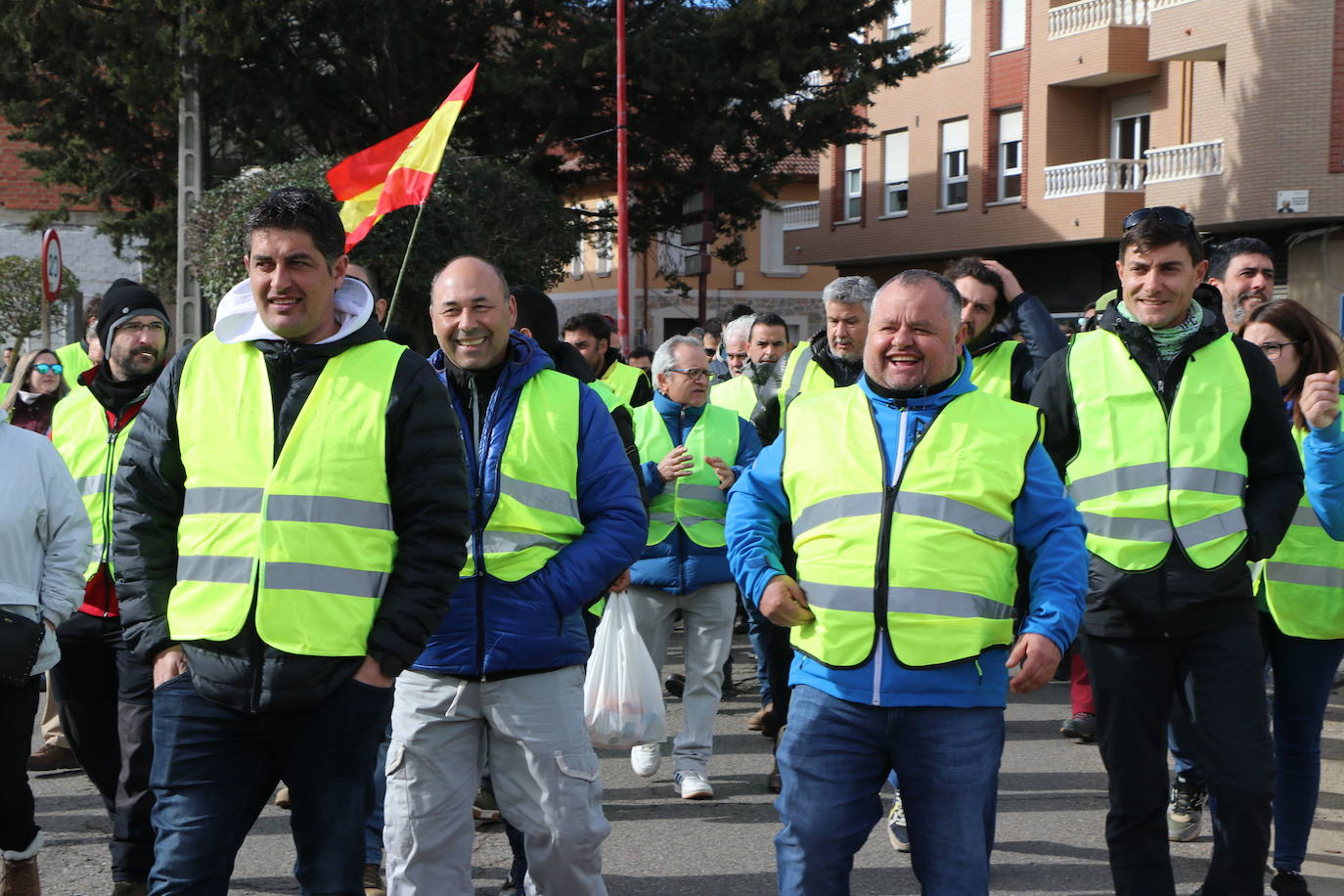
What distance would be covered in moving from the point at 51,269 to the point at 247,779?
12.5 m

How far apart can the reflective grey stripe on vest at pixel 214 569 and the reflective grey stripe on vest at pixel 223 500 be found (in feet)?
0.36

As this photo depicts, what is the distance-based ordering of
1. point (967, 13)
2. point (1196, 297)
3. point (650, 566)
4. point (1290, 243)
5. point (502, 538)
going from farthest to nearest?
point (967, 13), point (1290, 243), point (650, 566), point (1196, 297), point (502, 538)

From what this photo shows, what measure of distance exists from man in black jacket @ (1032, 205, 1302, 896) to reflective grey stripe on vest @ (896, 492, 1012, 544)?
0.94m

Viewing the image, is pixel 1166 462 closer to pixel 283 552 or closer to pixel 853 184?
pixel 283 552

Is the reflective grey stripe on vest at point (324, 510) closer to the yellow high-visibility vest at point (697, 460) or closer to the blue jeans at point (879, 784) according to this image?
the blue jeans at point (879, 784)

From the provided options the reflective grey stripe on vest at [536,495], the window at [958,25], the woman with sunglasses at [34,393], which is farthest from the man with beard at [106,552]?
the window at [958,25]

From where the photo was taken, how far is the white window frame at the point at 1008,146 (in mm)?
32219

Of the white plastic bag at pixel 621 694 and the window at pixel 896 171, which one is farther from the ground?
the window at pixel 896 171

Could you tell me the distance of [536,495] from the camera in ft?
14.3

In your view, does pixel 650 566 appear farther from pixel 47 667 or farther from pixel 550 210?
pixel 550 210

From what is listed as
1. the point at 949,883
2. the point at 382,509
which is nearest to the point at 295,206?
the point at 382,509

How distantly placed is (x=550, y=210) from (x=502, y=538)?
17.5m

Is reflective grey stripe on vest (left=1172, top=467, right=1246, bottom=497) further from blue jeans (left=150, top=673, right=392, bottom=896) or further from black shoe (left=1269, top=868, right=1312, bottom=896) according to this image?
blue jeans (left=150, top=673, right=392, bottom=896)

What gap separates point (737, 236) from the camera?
24.5 metres
